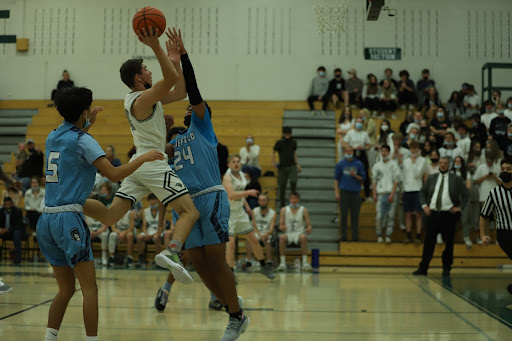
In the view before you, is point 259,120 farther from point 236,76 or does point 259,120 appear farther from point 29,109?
point 29,109

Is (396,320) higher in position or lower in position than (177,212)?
lower

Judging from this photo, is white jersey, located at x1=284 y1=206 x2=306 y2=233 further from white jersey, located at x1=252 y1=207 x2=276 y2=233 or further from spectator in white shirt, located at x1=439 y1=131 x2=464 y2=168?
spectator in white shirt, located at x1=439 y1=131 x2=464 y2=168

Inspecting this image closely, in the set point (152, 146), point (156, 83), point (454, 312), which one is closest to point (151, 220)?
point (454, 312)

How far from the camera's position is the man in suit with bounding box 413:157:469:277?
10891 millimetres

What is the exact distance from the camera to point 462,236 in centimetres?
1373

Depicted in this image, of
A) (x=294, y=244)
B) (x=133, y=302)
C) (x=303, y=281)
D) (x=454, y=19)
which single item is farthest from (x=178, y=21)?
(x=133, y=302)

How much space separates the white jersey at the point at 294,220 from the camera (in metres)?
12.5

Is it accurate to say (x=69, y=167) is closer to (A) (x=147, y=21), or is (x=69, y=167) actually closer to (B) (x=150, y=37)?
(B) (x=150, y=37)

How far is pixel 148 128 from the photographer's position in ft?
15.9

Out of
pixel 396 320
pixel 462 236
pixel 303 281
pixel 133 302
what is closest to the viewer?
pixel 396 320

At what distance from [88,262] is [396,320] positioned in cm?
335

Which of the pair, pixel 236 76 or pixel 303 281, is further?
pixel 236 76

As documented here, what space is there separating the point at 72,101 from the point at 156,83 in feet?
1.99

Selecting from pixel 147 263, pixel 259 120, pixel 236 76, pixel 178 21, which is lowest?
pixel 147 263
